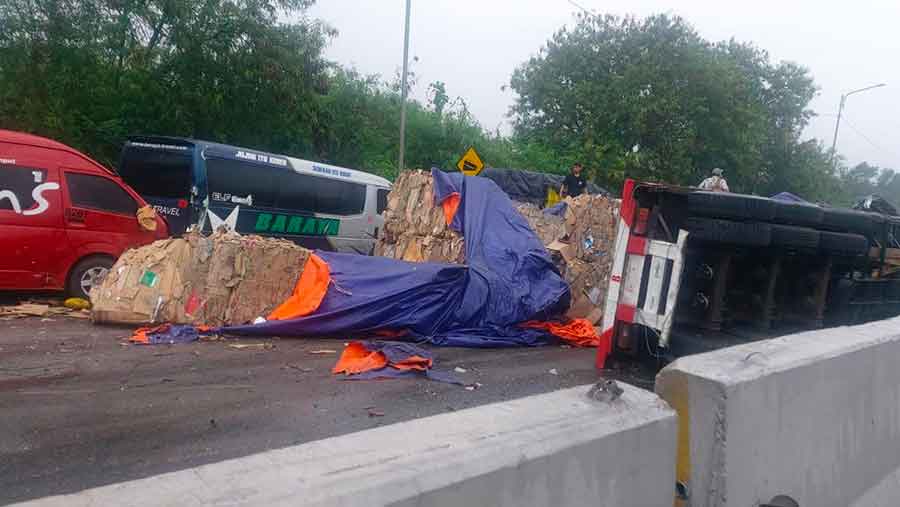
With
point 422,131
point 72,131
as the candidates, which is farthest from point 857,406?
point 422,131

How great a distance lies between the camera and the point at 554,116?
29266 millimetres

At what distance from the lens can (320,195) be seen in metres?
13.9

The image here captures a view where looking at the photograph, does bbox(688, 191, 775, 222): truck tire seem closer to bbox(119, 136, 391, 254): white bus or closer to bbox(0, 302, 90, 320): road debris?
bbox(0, 302, 90, 320): road debris

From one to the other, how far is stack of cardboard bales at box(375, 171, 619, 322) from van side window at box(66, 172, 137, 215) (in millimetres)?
3887

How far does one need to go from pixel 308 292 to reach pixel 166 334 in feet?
5.50

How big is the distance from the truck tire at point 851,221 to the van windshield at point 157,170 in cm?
972

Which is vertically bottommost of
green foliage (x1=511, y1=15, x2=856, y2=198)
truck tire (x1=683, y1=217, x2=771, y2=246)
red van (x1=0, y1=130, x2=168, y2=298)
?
red van (x1=0, y1=130, x2=168, y2=298)

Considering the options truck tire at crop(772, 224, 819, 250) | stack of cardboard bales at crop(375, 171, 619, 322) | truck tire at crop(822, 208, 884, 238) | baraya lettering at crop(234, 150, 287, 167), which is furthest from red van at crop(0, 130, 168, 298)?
truck tire at crop(822, 208, 884, 238)

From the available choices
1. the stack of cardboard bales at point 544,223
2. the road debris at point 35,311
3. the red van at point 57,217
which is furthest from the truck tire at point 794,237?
the road debris at point 35,311

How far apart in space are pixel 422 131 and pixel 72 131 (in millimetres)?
11916

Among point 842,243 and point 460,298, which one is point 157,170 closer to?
point 460,298

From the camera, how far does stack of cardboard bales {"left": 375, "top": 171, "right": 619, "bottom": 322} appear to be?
32.8 ft

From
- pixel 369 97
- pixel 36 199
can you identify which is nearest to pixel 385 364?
pixel 36 199

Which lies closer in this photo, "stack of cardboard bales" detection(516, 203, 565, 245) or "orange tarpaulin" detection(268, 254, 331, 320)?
"orange tarpaulin" detection(268, 254, 331, 320)
